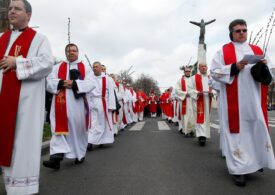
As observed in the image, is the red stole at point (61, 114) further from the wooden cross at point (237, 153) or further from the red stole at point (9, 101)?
the wooden cross at point (237, 153)

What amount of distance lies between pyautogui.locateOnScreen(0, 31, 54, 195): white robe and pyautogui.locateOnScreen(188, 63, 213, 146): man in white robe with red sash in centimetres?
509

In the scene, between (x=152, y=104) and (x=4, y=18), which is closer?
(x=4, y=18)

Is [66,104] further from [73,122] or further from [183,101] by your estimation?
[183,101]

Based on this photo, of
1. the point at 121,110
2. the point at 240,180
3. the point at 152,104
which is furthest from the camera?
the point at 152,104

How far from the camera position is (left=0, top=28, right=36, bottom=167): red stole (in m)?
3.45

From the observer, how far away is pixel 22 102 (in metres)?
3.54

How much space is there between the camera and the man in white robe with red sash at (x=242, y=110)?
4598 mm

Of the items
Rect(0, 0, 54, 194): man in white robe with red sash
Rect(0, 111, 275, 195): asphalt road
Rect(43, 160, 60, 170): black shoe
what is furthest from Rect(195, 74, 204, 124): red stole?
Rect(0, 0, 54, 194): man in white robe with red sash

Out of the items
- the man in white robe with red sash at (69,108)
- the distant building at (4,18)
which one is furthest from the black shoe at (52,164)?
the distant building at (4,18)

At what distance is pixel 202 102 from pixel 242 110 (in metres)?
3.68

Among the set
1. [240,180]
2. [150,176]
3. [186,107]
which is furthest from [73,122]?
[186,107]

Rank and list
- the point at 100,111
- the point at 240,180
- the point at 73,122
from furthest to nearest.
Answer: the point at 100,111 < the point at 73,122 < the point at 240,180

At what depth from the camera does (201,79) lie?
884 cm

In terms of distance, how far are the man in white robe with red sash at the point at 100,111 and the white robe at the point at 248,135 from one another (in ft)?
13.5
